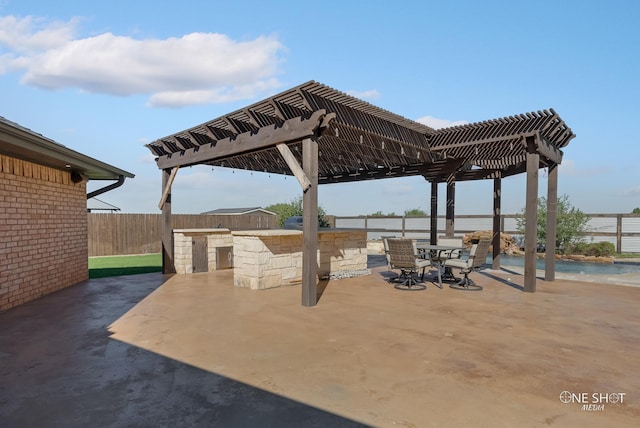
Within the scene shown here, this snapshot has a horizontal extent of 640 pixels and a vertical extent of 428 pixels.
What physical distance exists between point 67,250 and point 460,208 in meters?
15.4

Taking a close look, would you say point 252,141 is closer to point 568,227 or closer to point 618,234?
point 568,227

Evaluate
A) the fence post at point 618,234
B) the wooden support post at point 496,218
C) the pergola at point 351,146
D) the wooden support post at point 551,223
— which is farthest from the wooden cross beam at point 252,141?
the fence post at point 618,234

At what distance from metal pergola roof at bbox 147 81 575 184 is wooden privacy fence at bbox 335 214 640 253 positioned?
3283 millimetres

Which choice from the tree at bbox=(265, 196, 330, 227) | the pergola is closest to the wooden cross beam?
the pergola

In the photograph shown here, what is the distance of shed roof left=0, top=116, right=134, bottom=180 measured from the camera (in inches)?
180

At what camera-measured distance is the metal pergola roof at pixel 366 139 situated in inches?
236

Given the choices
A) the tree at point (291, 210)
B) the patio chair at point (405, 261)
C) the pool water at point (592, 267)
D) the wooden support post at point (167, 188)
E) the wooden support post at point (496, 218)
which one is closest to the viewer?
the patio chair at point (405, 261)

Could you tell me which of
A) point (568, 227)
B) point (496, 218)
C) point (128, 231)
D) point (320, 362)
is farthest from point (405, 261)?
point (128, 231)

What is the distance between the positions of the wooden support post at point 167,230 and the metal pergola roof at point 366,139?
0.46 meters

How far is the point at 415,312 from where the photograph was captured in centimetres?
536

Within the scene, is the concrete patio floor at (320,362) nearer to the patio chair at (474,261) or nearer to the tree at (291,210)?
the patio chair at (474,261)

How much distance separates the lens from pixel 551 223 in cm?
791

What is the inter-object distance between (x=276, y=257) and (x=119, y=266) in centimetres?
679

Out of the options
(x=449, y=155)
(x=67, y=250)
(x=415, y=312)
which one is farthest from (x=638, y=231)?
(x=67, y=250)
